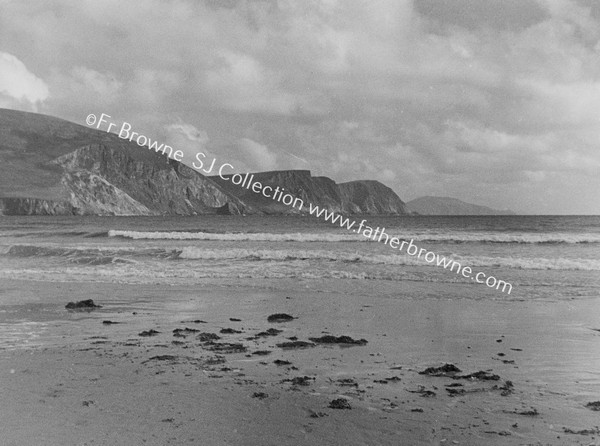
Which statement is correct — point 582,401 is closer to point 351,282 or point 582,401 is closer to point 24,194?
point 351,282

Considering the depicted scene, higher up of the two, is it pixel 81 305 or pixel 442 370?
pixel 442 370

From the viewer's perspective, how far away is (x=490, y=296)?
15953 millimetres

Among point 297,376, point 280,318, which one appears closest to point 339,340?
point 297,376

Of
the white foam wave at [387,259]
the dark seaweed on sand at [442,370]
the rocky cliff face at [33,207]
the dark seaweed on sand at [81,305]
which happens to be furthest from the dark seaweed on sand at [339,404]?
the rocky cliff face at [33,207]

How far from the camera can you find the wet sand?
5.23 meters

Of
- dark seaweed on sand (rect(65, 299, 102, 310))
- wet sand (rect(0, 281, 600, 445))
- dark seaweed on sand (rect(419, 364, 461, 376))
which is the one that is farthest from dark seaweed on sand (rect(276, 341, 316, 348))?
dark seaweed on sand (rect(65, 299, 102, 310))

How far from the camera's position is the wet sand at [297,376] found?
206 inches

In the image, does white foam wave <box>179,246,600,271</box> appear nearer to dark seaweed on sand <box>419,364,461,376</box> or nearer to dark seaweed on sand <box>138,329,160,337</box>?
dark seaweed on sand <box>138,329,160,337</box>

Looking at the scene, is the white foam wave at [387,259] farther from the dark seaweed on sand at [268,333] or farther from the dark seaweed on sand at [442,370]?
the dark seaweed on sand at [442,370]

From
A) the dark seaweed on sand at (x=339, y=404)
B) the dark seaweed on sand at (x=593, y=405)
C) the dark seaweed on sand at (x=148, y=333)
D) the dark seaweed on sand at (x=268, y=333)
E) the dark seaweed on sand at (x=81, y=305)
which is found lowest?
the dark seaweed on sand at (x=81, y=305)

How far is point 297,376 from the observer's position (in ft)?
23.8

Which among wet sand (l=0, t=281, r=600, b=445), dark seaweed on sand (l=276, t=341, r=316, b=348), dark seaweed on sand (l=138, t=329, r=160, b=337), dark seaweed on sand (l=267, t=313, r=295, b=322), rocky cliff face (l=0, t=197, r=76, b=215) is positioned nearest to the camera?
wet sand (l=0, t=281, r=600, b=445)

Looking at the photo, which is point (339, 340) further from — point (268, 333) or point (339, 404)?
point (339, 404)

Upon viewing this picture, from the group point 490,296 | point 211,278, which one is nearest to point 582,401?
point 490,296
